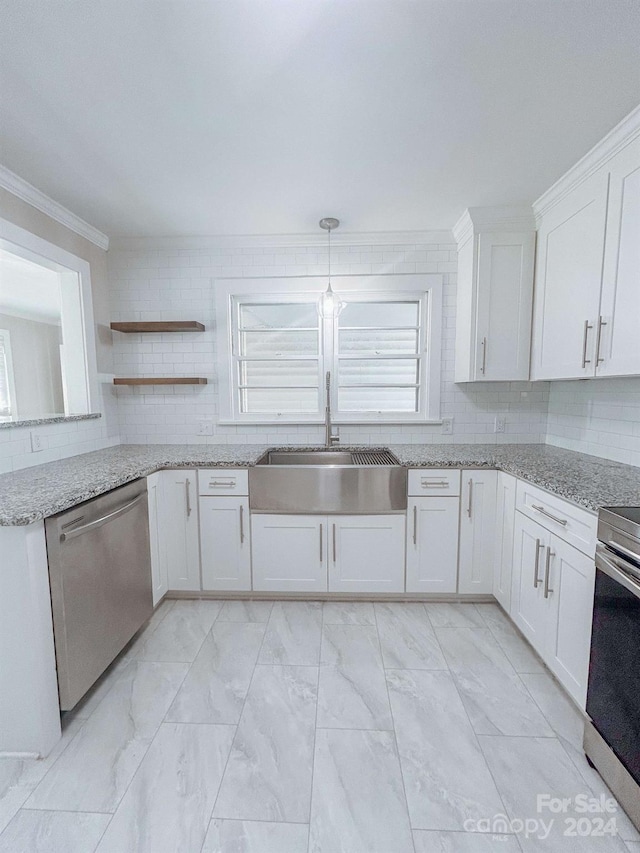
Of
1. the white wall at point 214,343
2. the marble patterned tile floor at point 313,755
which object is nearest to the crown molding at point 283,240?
the white wall at point 214,343

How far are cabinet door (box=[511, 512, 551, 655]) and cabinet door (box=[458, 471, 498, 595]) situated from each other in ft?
0.85

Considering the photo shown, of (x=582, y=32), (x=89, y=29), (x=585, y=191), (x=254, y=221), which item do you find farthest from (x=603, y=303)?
(x=89, y=29)

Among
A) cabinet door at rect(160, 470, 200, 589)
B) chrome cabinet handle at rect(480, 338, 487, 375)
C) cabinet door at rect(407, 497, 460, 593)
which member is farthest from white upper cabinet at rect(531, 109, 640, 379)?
cabinet door at rect(160, 470, 200, 589)

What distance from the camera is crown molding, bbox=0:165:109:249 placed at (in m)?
1.97

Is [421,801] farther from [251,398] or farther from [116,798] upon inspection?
[251,398]

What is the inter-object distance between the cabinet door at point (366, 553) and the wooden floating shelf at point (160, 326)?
172 centimetres

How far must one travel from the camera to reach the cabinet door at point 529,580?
69.0 inches

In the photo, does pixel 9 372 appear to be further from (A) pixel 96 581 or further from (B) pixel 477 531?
(B) pixel 477 531

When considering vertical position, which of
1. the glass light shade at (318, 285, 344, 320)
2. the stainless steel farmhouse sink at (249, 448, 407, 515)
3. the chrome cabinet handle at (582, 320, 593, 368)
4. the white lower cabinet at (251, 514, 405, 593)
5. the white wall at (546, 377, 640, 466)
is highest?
the glass light shade at (318, 285, 344, 320)

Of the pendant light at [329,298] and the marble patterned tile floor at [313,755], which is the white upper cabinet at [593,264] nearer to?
the pendant light at [329,298]

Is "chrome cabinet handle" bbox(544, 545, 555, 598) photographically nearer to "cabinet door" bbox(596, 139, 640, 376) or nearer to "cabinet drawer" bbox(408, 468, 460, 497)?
"cabinet drawer" bbox(408, 468, 460, 497)

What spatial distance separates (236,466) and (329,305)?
122 centimetres

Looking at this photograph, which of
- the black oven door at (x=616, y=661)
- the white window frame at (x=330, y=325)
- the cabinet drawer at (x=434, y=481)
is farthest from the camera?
the white window frame at (x=330, y=325)

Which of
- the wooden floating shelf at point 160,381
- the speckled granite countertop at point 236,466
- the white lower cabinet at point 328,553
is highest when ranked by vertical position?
the wooden floating shelf at point 160,381
